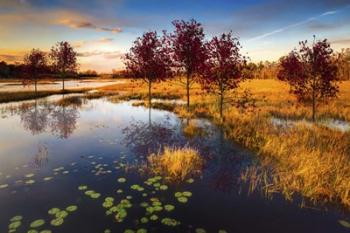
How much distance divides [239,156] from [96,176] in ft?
20.6

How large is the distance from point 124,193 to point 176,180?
1974 mm

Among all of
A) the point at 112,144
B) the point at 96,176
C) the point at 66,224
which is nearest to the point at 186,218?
the point at 66,224

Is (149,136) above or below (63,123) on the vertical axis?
below

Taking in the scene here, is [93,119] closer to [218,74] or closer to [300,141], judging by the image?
[218,74]

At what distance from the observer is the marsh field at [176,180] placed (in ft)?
24.0

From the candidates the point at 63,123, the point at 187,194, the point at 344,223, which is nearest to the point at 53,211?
the point at 187,194

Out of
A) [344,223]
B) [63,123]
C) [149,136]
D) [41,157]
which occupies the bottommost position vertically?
[344,223]

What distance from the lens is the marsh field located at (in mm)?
7320

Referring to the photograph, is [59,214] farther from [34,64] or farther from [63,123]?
[34,64]

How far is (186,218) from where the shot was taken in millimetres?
7480

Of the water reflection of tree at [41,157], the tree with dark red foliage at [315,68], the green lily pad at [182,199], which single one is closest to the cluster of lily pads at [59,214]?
the green lily pad at [182,199]

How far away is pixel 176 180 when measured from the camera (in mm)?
10203

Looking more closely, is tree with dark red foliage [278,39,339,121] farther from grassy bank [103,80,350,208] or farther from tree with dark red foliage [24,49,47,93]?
tree with dark red foliage [24,49,47,93]

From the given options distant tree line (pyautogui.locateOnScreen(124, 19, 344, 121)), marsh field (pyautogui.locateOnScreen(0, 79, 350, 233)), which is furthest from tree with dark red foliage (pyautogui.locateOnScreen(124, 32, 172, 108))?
marsh field (pyautogui.locateOnScreen(0, 79, 350, 233))
